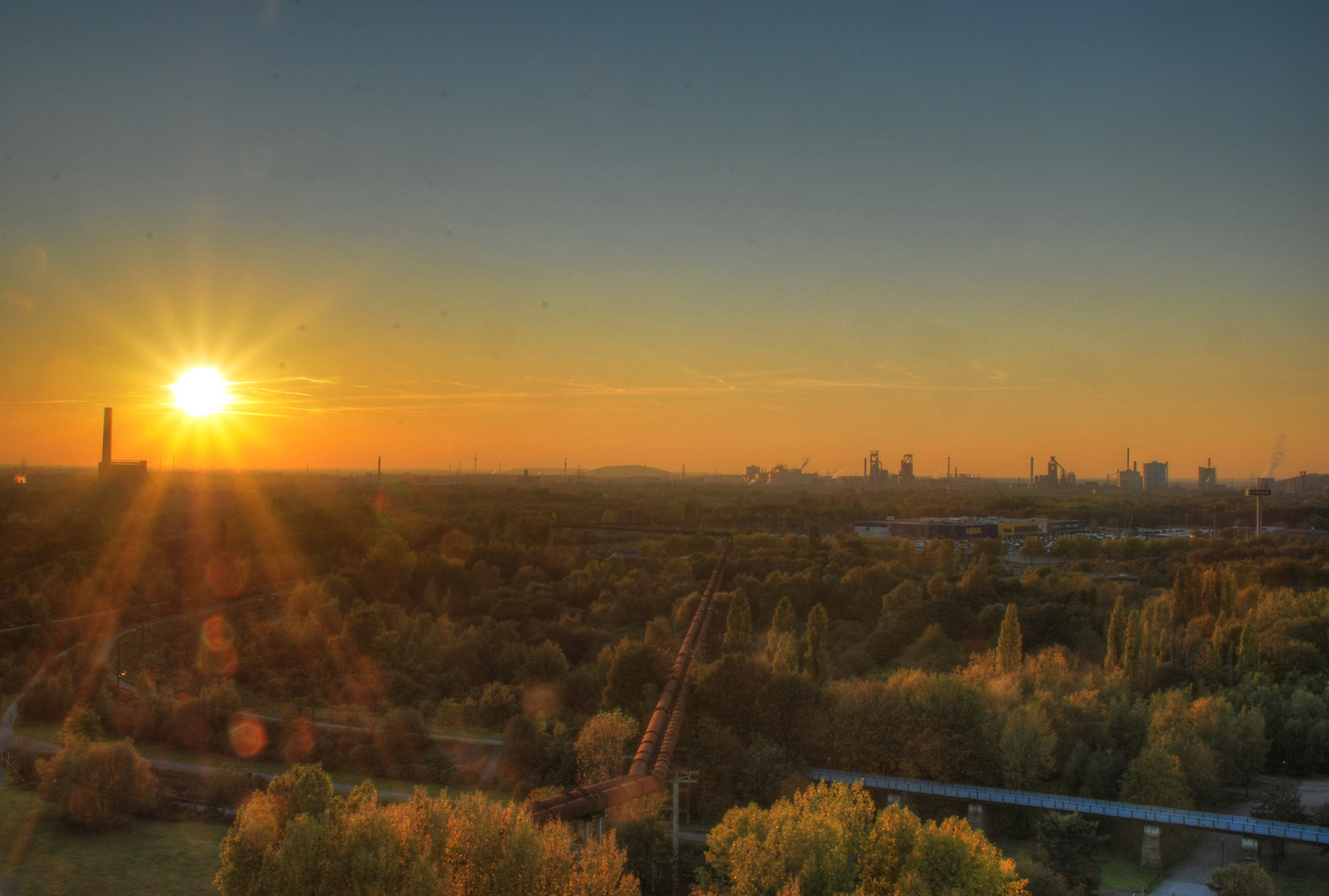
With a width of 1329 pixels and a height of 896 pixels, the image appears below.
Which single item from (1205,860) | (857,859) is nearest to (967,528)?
(1205,860)

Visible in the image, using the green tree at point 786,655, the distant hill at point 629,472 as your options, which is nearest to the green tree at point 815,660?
the green tree at point 786,655

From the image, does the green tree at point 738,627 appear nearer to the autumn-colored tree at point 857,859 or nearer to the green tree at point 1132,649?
the green tree at point 1132,649

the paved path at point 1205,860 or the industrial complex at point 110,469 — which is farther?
the industrial complex at point 110,469

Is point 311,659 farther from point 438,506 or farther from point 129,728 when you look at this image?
point 438,506

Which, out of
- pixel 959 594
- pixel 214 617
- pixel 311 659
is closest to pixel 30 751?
pixel 311 659

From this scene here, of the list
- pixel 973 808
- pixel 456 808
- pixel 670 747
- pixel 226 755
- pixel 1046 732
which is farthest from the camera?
pixel 226 755

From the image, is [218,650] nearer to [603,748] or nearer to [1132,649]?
[603,748]
